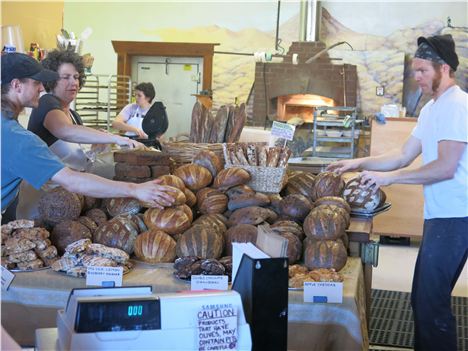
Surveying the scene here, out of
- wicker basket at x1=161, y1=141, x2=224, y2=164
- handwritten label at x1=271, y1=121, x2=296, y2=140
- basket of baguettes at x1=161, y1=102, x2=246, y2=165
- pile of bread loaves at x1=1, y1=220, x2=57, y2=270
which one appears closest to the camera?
pile of bread loaves at x1=1, y1=220, x2=57, y2=270

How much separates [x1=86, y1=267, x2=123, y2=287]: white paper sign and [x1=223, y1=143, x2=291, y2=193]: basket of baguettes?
3.07 feet

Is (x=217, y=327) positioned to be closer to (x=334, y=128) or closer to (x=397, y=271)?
(x=397, y=271)

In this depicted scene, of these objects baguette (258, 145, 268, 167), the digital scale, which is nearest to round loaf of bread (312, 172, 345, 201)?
baguette (258, 145, 268, 167)

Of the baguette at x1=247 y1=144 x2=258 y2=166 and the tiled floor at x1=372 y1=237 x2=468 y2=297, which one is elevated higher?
the baguette at x1=247 y1=144 x2=258 y2=166

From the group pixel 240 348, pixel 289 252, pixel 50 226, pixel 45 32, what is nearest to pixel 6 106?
pixel 50 226

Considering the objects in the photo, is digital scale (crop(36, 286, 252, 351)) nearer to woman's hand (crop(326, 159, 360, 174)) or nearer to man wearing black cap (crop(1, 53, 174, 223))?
man wearing black cap (crop(1, 53, 174, 223))

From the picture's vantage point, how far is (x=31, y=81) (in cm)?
238

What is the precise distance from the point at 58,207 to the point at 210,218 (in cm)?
65

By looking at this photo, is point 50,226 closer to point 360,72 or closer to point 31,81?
point 31,81

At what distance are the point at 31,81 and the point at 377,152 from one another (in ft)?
17.1

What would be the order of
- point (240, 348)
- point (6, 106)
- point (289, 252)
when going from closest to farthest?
1. point (240, 348)
2. point (6, 106)
3. point (289, 252)

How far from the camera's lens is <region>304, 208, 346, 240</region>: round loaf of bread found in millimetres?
2627

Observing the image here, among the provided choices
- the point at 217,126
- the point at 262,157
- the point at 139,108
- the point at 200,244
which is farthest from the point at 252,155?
the point at 139,108

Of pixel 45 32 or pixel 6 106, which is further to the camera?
pixel 45 32
